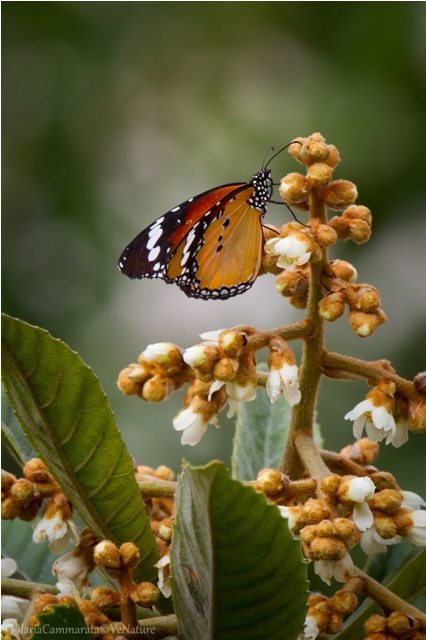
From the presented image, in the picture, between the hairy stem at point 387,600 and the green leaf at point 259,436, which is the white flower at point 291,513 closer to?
the hairy stem at point 387,600

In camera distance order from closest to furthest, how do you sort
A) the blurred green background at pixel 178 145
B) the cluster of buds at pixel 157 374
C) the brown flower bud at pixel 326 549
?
1. the brown flower bud at pixel 326 549
2. the cluster of buds at pixel 157 374
3. the blurred green background at pixel 178 145

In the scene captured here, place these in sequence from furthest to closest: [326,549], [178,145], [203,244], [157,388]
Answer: [178,145] < [203,244] < [157,388] < [326,549]

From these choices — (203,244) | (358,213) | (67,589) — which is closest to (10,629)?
(67,589)

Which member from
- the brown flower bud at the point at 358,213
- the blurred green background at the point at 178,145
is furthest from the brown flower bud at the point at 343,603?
the blurred green background at the point at 178,145

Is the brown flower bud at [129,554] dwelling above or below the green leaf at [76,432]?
below

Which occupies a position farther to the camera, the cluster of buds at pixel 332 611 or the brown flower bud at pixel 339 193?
the brown flower bud at pixel 339 193

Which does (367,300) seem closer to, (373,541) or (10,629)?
(373,541)

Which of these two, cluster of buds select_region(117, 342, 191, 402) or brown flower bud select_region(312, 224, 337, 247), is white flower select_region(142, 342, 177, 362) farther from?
brown flower bud select_region(312, 224, 337, 247)

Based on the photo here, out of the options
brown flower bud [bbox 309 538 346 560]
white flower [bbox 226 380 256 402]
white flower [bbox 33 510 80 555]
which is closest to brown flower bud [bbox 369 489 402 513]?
brown flower bud [bbox 309 538 346 560]
